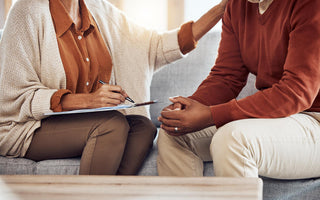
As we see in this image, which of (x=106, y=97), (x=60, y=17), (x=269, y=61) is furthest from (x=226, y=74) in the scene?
(x=60, y=17)

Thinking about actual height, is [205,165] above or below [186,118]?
below

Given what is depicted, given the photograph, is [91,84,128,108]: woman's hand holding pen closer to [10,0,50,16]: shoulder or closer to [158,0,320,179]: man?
[158,0,320,179]: man

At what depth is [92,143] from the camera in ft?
4.35

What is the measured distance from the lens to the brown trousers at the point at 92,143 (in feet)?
4.29

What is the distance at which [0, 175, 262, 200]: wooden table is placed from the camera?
2.59 ft

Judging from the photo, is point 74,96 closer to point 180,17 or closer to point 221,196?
point 221,196

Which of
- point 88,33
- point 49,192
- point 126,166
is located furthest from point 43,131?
point 49,192

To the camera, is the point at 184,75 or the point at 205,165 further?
the point at 184,75

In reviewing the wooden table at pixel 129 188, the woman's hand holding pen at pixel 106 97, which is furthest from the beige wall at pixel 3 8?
the wooden table at pixel 129 188

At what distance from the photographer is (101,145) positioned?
52.1 inches

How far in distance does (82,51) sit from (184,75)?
1.86 ft

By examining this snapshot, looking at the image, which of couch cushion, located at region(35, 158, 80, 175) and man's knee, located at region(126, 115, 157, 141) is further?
man's knee, located at region(126, 115, 157, 141)

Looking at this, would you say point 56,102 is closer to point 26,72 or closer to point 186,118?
point 26,72

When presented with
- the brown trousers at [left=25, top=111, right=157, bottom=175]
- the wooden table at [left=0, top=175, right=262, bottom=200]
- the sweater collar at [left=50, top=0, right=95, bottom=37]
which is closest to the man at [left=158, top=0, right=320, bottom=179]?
the brown trousers at [left=25, top=111, right=157, bottom=175]
